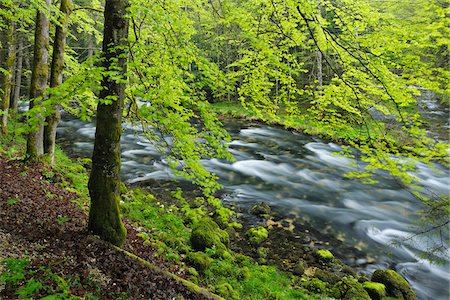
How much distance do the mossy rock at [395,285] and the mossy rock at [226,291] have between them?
162 inches

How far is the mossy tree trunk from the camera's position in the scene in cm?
458

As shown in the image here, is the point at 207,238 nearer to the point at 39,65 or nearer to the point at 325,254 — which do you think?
the point at 325,254

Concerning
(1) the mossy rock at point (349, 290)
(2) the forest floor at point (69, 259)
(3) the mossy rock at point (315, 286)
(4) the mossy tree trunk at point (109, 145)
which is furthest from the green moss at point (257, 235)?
(4) the mossy tree trunk at point (109, 145)

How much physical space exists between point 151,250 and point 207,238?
76.2 inches

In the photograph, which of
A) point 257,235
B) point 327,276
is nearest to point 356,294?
point 327,276

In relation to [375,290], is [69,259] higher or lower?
higher

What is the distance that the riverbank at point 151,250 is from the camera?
176 inches

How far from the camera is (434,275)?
8.79 meters

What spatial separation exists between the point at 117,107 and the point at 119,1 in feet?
5.06

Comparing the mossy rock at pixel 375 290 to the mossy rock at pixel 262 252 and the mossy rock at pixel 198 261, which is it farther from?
the mossy rock at pixel 198 261

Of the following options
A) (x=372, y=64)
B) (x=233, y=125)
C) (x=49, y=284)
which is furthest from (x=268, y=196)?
(x=233, y=125)

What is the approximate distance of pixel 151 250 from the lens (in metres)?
6.68

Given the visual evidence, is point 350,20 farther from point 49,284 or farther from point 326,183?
point 326,183

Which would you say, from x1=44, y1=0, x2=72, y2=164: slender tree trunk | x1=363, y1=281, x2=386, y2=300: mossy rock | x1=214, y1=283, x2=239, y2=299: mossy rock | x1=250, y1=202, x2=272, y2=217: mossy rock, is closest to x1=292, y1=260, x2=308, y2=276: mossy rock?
x1=363, y1=281, x2=386, y2=300: mossy rock
